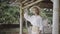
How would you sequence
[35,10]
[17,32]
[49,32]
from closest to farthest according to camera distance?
[35,10], [49,32], [17,32]

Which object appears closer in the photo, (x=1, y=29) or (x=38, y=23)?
(x=38, y=23)

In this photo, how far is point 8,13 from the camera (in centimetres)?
843

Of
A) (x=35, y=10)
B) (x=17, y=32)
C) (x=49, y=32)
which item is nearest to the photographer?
(x=35, y=10)

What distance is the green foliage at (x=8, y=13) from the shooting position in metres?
8.44

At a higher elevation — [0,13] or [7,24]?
[0,13]

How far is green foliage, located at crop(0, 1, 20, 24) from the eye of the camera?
844 cm

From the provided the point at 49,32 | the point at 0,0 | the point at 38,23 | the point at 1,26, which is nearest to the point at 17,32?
the point at 1,26

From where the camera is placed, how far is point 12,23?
8.62 metres

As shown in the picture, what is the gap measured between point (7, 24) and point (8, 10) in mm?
694

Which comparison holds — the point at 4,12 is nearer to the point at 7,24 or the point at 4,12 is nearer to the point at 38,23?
the point at 7,24

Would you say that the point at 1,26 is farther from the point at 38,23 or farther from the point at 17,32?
the point at 38,23

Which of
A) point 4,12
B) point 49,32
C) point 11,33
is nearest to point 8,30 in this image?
point 11,33

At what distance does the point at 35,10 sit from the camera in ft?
14.8

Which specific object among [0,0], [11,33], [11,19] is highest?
[0,0]
